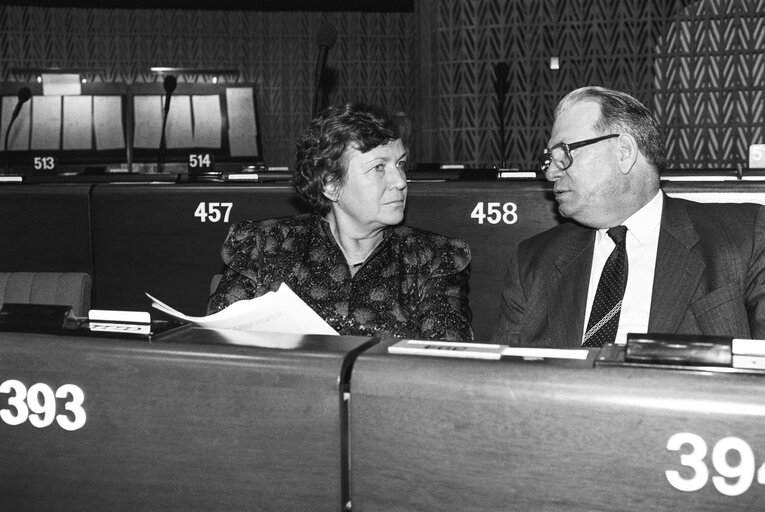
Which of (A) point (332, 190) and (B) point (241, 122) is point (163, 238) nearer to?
(A) point (332, 190)

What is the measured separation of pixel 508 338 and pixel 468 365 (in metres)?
1.37

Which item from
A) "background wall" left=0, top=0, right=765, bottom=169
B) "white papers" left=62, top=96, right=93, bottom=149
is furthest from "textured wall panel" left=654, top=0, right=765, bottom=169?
"white papers" left=62, top=96, right=93, bottom=149

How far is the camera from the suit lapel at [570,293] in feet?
6.45

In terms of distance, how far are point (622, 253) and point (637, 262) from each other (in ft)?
0.18

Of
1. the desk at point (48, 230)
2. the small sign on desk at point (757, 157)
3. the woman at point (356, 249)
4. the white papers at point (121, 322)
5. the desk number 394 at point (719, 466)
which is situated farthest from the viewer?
the desk at point (48, 230)

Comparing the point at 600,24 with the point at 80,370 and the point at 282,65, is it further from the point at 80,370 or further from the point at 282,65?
the point at 80,370

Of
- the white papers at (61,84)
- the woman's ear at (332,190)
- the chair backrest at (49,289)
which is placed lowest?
the chair backrest at (49,289)

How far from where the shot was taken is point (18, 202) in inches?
126

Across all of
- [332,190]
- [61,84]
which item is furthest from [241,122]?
[332,190]

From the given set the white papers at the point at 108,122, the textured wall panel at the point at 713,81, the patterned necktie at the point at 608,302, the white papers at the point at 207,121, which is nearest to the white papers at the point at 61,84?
the white papers at the point at 108,122

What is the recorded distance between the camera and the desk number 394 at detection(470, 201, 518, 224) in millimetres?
2715

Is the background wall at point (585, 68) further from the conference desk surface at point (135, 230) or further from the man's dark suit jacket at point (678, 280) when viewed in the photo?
the man's dark suit jacket at point (678, 280)

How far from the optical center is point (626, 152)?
2027 mm

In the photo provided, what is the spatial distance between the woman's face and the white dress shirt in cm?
55
